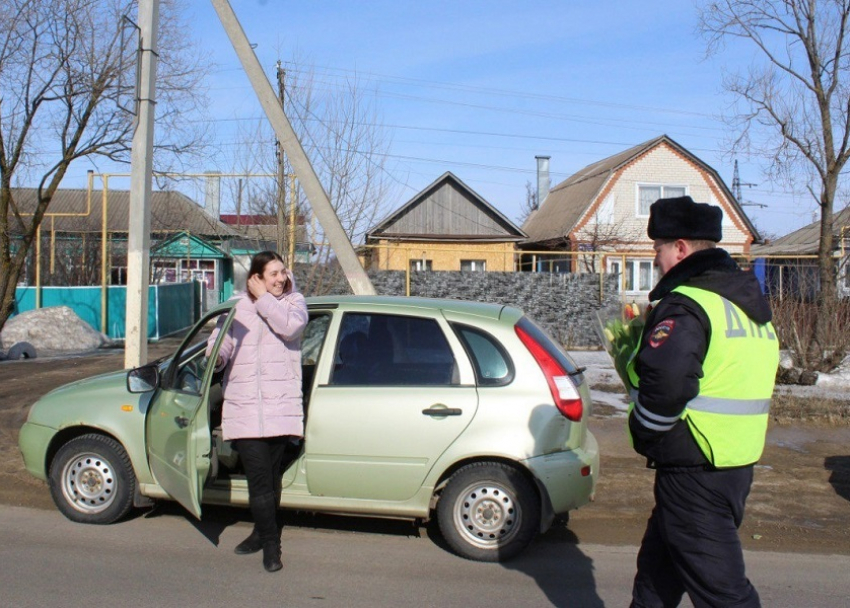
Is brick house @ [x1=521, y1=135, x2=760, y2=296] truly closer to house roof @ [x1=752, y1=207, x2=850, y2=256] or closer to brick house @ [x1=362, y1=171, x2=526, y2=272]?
brick house @ [x1=362, y1=171, x2=526, y2=272]

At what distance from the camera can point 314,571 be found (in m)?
4.95

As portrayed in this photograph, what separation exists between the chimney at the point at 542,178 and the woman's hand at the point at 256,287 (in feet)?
123

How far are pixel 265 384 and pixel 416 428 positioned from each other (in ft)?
3.17

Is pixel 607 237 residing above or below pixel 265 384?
above

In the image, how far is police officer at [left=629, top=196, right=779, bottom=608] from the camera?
116 inches

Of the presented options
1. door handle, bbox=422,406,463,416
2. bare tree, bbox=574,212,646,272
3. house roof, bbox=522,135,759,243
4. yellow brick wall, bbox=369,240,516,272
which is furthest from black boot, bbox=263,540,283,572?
house roof, bbox=522,135,759,243

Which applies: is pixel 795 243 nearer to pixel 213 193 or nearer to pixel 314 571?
pixel 213 193

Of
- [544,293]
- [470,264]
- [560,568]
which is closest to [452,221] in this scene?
[470,264]

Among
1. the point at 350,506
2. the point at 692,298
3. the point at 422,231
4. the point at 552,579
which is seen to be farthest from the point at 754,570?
the point at 422,231

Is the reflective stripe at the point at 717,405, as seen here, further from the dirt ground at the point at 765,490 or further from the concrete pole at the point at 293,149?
the concrete pole at the point at 293,149

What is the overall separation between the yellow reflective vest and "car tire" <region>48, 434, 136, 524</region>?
158 inches

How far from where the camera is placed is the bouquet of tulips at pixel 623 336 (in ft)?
11.3

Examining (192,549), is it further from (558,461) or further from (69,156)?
(69,156)

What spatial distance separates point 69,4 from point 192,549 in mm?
14115
